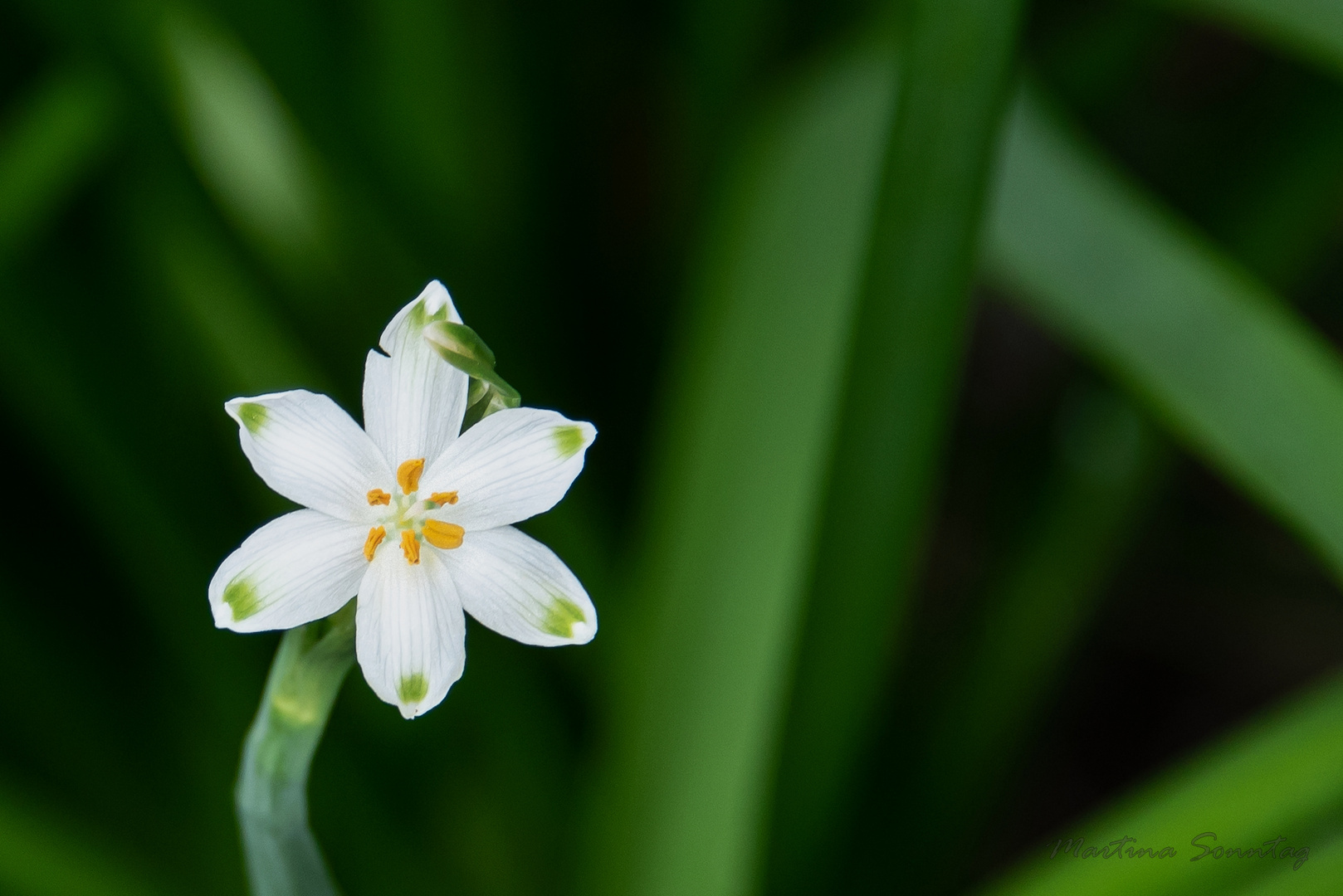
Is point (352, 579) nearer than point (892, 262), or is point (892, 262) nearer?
point (352, 579)

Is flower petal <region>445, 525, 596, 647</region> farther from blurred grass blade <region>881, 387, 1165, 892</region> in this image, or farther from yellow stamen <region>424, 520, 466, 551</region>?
blurred grass blade <region>881, 387, 1165, 892</region>

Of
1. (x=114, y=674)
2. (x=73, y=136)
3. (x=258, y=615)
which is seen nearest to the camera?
(x=258, y=615)

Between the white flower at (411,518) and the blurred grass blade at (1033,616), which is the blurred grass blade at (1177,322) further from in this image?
the white flower at (411,518)

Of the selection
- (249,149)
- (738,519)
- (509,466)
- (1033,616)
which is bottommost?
(509,466)

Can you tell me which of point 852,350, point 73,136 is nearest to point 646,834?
point 852,350

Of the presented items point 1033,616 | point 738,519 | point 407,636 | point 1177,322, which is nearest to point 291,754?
point 407,636

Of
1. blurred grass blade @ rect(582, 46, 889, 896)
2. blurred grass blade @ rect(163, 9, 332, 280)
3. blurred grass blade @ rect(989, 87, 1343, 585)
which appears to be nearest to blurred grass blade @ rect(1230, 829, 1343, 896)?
blurred grass blade @ rect(989, 87, 1343, 585)

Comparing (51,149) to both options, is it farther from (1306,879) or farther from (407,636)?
(1306,879)

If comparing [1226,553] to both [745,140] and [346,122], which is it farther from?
[346,122]
